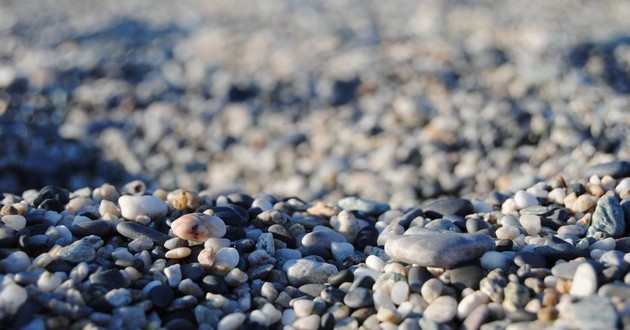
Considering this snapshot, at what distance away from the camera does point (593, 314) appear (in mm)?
1510

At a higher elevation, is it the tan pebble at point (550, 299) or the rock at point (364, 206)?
the tan pebble at point (550, 299)

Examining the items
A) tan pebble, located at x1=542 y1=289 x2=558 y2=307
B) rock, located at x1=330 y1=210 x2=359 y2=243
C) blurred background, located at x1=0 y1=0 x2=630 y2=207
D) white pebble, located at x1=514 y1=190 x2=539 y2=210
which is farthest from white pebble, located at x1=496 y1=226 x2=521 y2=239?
blurred background, located at x1=0 y1=0 x2=630 y2=207

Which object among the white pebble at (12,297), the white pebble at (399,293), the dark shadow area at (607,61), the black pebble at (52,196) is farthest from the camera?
the dark shadow area at (607,61)

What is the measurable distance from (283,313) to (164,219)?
607 millimetres

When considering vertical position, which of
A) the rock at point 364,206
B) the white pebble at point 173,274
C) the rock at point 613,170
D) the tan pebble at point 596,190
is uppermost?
the white pebble at point 173,274

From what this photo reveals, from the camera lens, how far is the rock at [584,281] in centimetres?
162

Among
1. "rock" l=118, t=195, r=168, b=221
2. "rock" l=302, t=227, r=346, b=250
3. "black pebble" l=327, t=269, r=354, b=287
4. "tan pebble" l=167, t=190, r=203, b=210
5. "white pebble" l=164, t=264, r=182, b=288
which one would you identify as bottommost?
"black pebble" l=327, t=269, r=354, b=287

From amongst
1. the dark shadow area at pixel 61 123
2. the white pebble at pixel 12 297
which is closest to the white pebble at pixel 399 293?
the white pebble at pixel 12 297

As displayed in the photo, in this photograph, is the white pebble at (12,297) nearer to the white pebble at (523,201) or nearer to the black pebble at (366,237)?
the black pebble at (366,237)

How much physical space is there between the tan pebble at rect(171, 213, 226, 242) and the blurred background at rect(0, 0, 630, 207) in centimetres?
78

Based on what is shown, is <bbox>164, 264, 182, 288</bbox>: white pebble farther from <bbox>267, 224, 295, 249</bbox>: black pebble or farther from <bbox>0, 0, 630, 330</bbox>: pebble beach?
<bbox>267, 224, 295, 249</bbox>: black pebble

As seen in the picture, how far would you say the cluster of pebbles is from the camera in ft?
5.40

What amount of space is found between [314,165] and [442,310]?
2.38m

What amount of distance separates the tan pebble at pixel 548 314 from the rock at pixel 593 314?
4 centimetres
